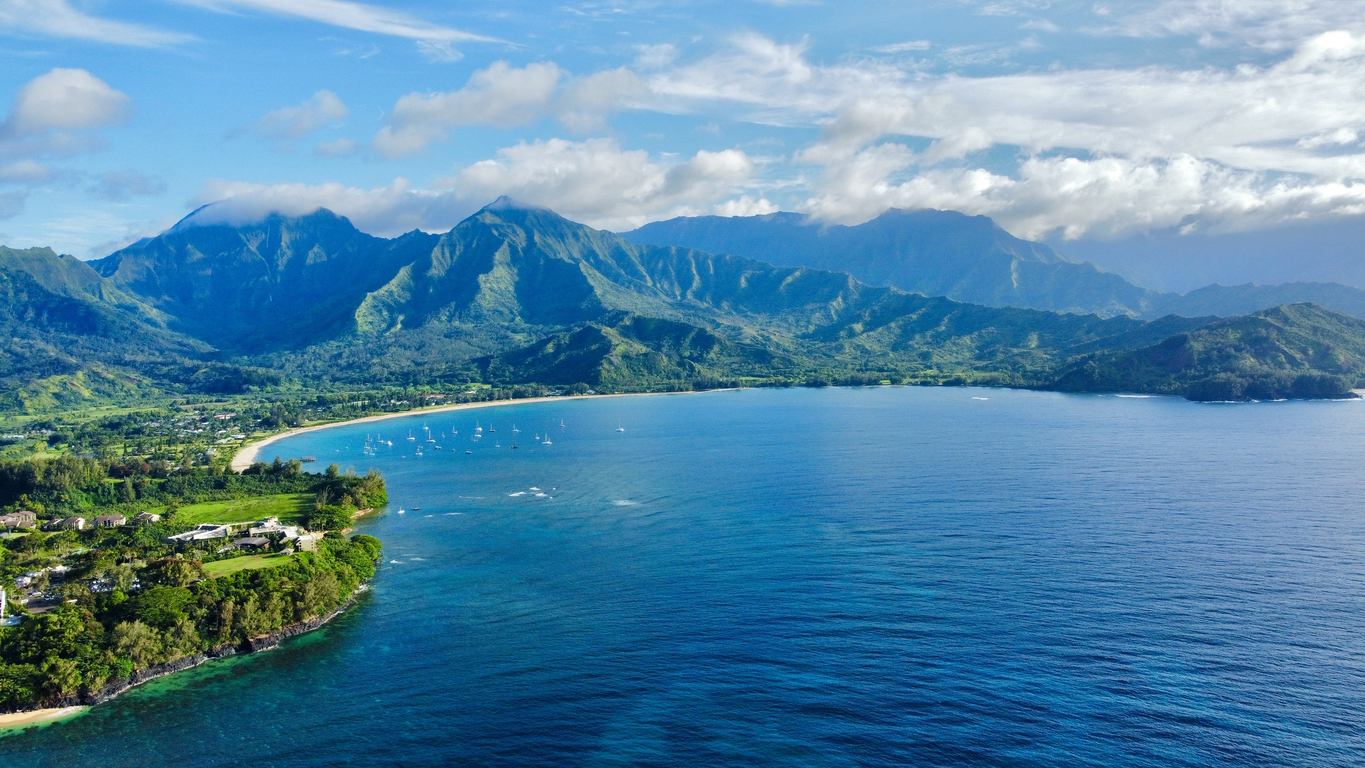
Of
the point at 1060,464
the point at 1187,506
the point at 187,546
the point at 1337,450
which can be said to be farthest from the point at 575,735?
the point at 1337,450

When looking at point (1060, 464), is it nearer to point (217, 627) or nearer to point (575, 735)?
point (575, 735)

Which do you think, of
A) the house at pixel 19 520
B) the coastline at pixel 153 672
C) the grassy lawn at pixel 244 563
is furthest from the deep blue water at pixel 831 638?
the house at pixel 19 520

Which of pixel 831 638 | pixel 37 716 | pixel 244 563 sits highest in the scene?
pixel 831 638

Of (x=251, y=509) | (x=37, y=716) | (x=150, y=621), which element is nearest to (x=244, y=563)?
(x=150, y=621)

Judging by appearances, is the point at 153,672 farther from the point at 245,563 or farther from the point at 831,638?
the point at 831,638

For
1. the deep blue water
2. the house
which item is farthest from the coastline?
the house

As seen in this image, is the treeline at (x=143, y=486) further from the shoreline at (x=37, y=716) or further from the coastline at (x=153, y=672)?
the shoreline at (x=37, y=716)
